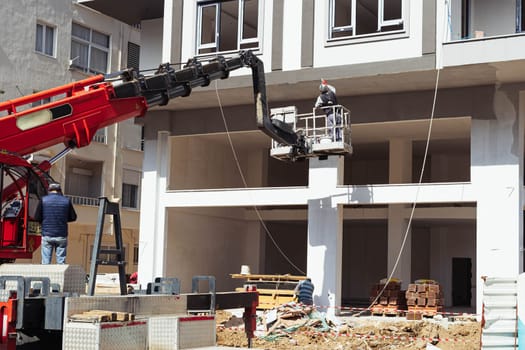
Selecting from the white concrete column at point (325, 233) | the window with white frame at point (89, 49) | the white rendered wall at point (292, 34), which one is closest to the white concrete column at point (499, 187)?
→ the white concrete column at point (325, 233)

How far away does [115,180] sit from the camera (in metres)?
44.9

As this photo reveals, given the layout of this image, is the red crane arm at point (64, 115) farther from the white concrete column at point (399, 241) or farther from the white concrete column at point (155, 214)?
the white concrete column at point (399, 241)

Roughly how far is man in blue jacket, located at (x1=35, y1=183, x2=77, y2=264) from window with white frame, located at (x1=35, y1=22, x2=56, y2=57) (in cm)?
2772

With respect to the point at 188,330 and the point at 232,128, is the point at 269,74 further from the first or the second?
the point at 188,330

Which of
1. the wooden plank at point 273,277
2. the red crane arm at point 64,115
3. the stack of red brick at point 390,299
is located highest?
the red crane arm at point 64,115

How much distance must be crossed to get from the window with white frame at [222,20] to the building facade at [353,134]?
0.22 feet

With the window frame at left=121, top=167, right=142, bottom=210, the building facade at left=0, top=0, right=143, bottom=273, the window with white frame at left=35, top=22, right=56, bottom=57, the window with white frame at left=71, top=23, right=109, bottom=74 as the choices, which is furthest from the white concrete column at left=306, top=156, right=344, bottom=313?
the window frame at left=121, top=167, right=142, bottom=210

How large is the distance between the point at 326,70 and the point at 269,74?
1893 mm

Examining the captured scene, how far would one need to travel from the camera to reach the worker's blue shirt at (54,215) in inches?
552

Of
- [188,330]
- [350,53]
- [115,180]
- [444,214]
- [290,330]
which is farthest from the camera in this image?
[115,180]

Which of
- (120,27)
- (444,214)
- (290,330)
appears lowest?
(290,330)

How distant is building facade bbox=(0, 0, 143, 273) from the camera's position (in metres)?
38.6

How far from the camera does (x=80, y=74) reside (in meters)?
42.6

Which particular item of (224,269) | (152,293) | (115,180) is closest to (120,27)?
(115,180)
